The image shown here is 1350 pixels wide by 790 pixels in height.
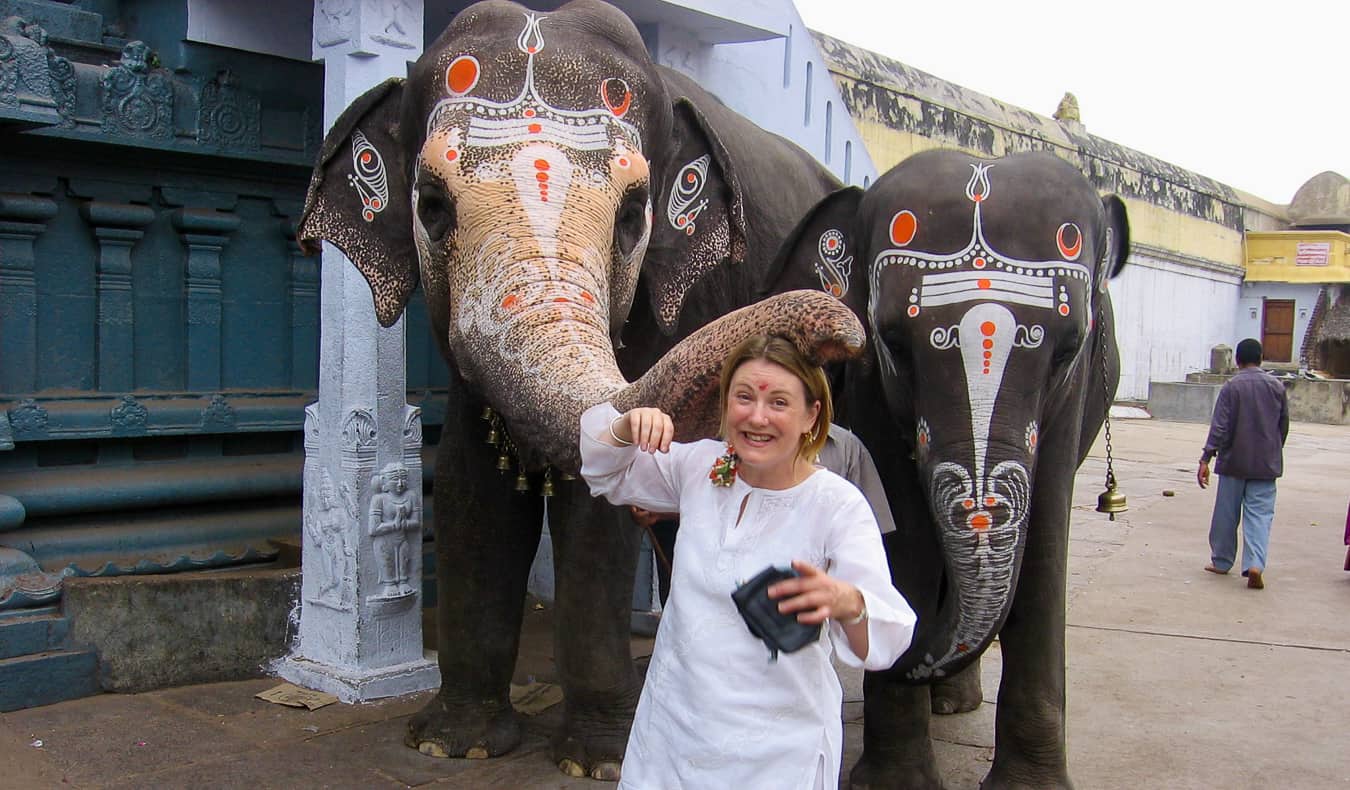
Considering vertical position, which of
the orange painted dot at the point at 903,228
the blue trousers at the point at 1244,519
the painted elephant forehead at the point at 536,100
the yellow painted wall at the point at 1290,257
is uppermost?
the yellow painted wall at the point at 1290,257

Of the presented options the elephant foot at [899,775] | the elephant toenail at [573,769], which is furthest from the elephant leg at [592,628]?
the elephant foot at [899,775]

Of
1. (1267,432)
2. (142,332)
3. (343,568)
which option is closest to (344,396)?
(343,568)

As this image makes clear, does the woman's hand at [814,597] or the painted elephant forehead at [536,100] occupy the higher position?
the painted elephant forehead at [536,100]

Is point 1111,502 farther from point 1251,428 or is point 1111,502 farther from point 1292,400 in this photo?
point 1292,400

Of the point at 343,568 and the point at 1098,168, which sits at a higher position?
the point at 1098,168

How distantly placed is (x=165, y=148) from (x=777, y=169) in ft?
7.85

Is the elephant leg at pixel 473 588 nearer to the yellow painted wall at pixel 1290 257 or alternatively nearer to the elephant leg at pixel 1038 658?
the elephant leg at pixel 1038 658

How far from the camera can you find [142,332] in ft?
17.2

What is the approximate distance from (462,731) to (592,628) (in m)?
0.58

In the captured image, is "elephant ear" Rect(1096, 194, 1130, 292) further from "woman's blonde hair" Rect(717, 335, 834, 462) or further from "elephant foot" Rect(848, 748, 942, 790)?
"woman's blonde hair" Rect(717, 335, 834, 462)

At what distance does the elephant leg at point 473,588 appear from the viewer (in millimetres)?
4301

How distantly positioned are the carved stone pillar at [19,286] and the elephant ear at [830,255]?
278 cm

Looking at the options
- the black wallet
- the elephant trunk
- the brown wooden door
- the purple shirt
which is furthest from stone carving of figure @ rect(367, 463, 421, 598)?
the brown wooden door

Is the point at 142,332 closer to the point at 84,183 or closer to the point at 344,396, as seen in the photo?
the point at 84,183
